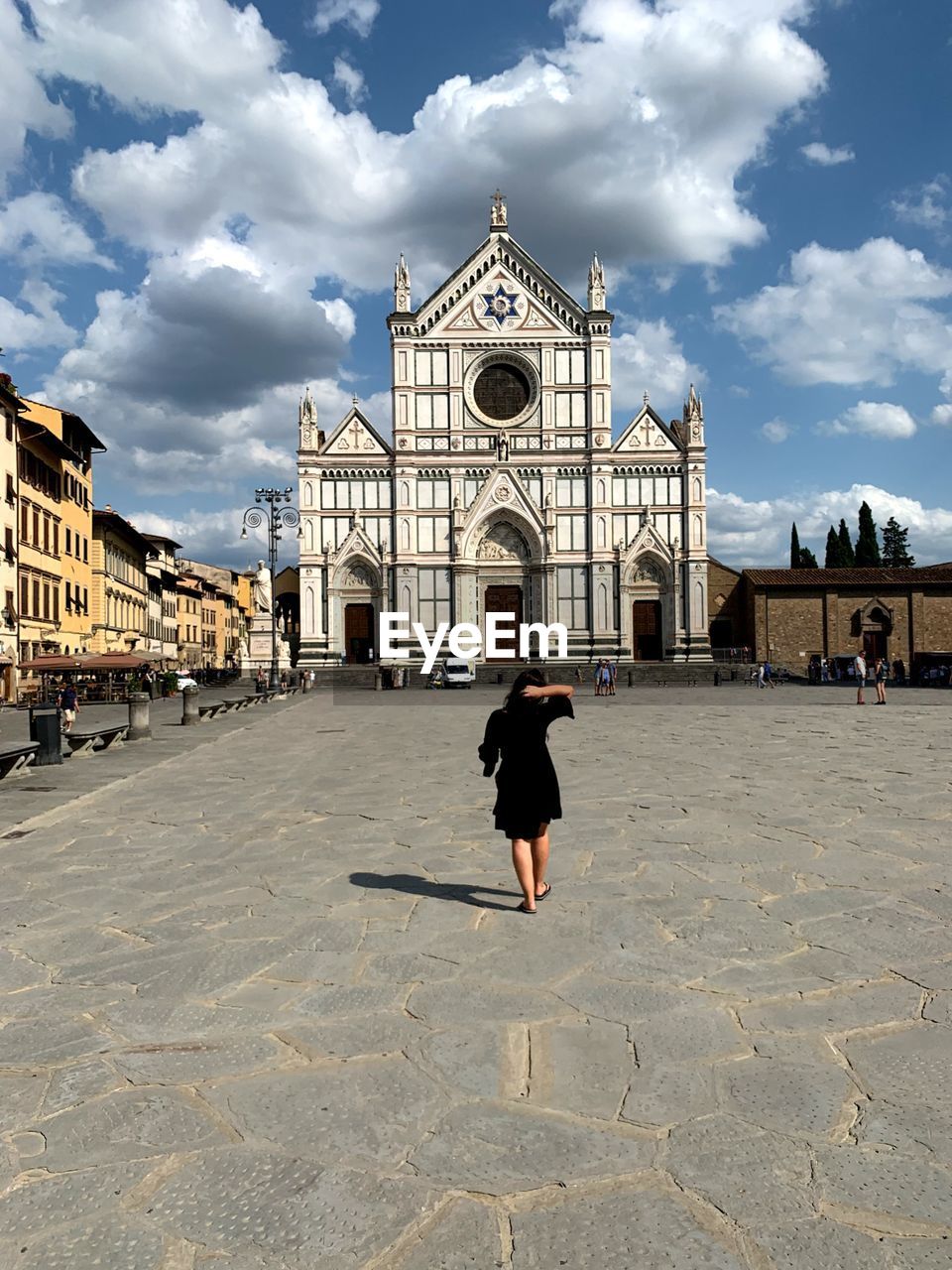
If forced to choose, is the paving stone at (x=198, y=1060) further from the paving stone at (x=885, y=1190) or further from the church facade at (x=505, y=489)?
the church facade at (x=505, y=489)

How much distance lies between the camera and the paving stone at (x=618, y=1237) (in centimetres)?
259

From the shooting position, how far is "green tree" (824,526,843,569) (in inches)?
2813

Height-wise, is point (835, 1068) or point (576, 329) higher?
point (576, 329)

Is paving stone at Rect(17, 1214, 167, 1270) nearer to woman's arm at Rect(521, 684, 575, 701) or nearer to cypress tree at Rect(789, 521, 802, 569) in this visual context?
woman's arm at Rect(521, 684, 575, 701)

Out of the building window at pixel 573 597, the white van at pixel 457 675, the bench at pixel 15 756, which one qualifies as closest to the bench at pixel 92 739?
the bench at pixel 15 756

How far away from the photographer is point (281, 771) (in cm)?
1317

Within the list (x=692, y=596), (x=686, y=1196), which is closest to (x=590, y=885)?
(x=686, y=1196)

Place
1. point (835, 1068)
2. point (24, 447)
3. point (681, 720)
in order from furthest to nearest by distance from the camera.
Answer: point (24, 447) → point (681, 720) → point (835, 1068)

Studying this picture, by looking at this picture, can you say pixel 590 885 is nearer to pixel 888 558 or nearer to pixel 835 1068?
pixel 835 1068

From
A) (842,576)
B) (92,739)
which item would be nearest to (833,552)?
(842,576)

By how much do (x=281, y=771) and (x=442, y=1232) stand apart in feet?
35.5

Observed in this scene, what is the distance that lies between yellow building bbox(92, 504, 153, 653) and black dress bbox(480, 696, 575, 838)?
41.7m

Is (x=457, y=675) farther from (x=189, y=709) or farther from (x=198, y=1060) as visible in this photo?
(x=198, y=1060)

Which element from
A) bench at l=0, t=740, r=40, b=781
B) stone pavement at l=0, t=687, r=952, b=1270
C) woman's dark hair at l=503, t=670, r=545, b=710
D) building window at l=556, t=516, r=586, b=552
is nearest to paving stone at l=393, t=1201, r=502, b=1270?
stone pavement at l=0, t=687, r=952, b=1270
